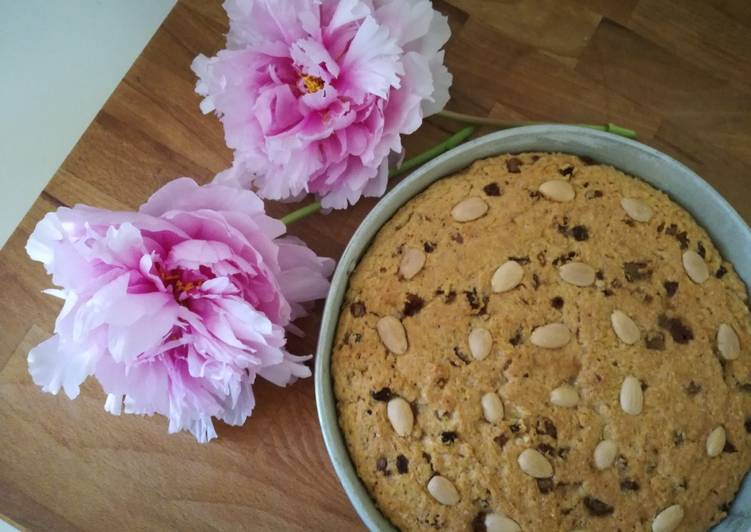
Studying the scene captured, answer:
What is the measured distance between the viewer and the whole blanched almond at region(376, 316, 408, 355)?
84 centimetres

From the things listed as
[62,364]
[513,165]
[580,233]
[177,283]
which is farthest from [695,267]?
[62,364]

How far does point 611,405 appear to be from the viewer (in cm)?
81

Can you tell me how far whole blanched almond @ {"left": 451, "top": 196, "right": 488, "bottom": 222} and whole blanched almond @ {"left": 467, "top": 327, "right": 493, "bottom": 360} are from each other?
0.46 ft

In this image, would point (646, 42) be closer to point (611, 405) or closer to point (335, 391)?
point (611, 405)

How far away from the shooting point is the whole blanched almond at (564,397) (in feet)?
2.64

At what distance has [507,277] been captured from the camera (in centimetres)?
83

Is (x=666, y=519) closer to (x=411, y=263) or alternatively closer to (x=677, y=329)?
(x=677, y=329)

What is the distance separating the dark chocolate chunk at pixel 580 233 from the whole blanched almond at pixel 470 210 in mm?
105

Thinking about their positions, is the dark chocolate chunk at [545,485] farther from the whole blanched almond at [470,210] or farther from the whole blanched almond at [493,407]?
the whole blanched almond at [470,210]

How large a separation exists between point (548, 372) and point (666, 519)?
0.69ft

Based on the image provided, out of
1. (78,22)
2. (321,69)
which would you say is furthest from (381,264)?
(78,22)

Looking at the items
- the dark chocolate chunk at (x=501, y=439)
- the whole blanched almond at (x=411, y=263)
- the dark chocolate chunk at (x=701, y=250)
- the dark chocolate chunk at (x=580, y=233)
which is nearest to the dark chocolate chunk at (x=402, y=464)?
the dark chocolate chunk at (x=501, y=439)

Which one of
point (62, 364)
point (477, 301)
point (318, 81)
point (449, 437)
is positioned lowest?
point (62, 364)

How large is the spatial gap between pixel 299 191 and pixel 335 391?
25 cm
